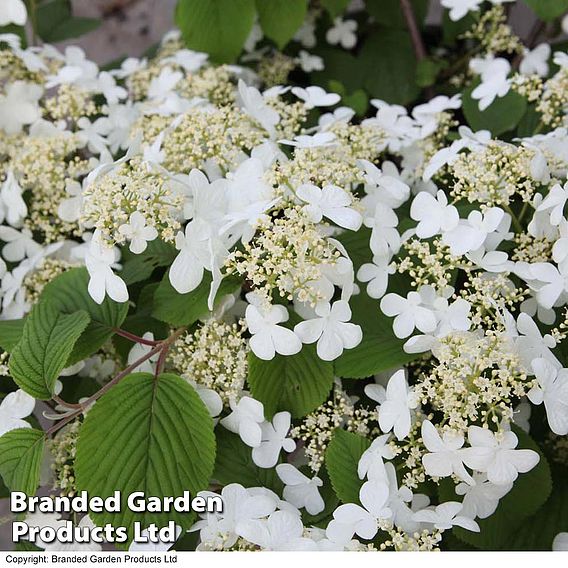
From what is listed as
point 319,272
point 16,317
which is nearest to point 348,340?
point 319,272

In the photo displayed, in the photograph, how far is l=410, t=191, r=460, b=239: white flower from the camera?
21.7 inches

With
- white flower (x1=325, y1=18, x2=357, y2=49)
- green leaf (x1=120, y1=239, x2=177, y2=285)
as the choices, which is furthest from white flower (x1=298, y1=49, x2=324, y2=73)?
green leaf (x1=120, y1=239, x2=177, y2=285)

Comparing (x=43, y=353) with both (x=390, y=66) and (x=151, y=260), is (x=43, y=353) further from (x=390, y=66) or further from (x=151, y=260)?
(x=390, y=66)

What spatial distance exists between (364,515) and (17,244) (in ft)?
1.44

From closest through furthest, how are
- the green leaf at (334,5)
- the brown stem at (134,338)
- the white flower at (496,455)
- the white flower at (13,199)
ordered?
the white flower at (496,455)
the brown stem at (134,338)
the white flower at (13,199)
the green leaf at (334,5)

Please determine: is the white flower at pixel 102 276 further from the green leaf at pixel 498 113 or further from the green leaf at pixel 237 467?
the green leaf at pixel 498 113

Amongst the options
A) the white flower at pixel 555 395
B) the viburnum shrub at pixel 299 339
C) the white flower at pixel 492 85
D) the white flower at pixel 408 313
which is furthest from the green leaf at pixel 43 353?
the white flower at pixel 492 85

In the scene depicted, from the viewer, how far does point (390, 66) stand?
3.28 ft

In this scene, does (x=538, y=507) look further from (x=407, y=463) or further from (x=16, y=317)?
(x=16, y=317)

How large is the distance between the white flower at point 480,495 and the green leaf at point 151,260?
0.31m

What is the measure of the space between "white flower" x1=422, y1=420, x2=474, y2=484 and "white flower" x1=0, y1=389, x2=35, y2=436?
0.31m

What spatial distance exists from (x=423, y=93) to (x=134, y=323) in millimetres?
595

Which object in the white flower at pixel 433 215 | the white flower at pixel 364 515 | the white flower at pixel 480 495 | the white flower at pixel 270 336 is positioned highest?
the white flower at pixel 433 215

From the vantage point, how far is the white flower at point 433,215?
0.55 meters
